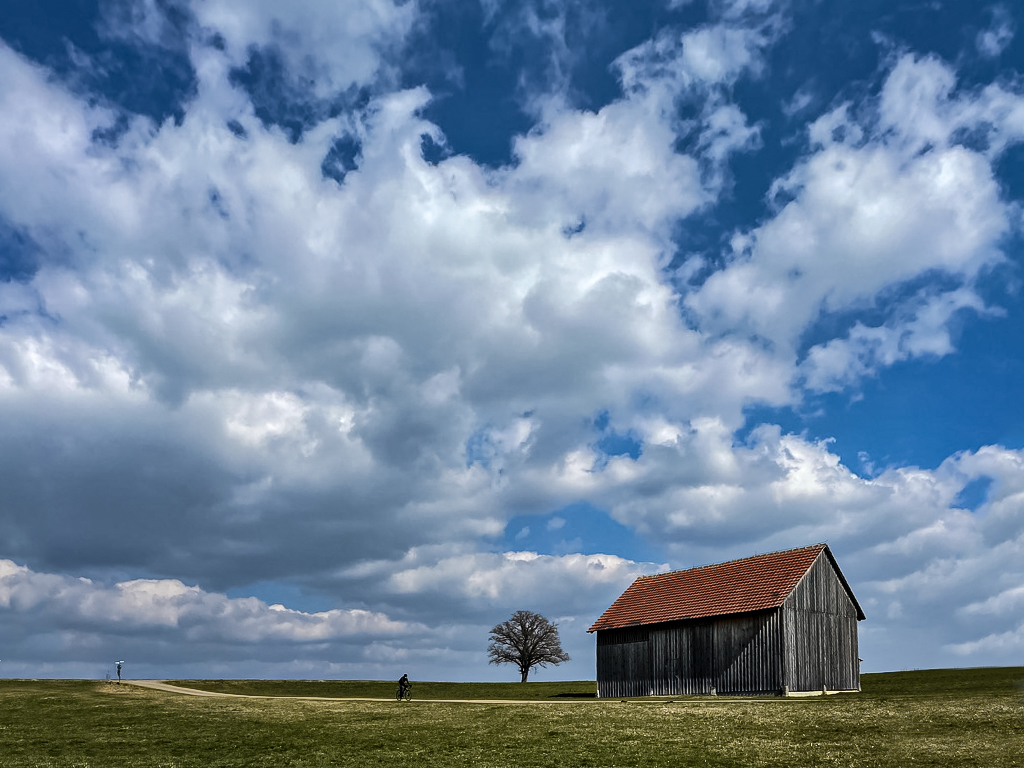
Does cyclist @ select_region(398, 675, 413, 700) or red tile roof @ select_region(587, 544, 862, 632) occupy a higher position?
red tile roof @ select_region(587, 544, 862, 632)

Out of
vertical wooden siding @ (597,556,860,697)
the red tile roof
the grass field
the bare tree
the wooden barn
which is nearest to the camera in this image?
the grass field

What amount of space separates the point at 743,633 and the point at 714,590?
491 centimetres

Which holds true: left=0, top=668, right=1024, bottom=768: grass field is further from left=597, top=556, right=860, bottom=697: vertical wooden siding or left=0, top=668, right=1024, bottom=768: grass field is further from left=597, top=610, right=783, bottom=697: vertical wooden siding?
left=597, top=556, right=860, bottom=697: vertical wooden siding

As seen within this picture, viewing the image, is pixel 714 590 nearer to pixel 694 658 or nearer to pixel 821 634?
pixel 694 658

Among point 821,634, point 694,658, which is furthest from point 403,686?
point 821,634

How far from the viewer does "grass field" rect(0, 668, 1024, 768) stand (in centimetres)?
2639

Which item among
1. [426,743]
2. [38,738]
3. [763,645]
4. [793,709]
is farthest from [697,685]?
[38,738]

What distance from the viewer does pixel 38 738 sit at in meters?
34.8

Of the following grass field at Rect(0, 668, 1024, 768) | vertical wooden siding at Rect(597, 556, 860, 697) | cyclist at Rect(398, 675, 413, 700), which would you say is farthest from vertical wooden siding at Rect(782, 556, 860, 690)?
cyclist at Rect(398, 675, 413, 700)

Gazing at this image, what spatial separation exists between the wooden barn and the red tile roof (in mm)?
83

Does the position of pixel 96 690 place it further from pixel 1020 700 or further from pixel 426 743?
pixel 1020 700

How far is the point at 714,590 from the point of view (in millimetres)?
58594

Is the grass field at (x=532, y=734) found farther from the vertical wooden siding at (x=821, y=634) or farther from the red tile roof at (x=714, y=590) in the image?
the red tile roof at (x=714, y=590)

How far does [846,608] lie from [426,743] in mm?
37366
